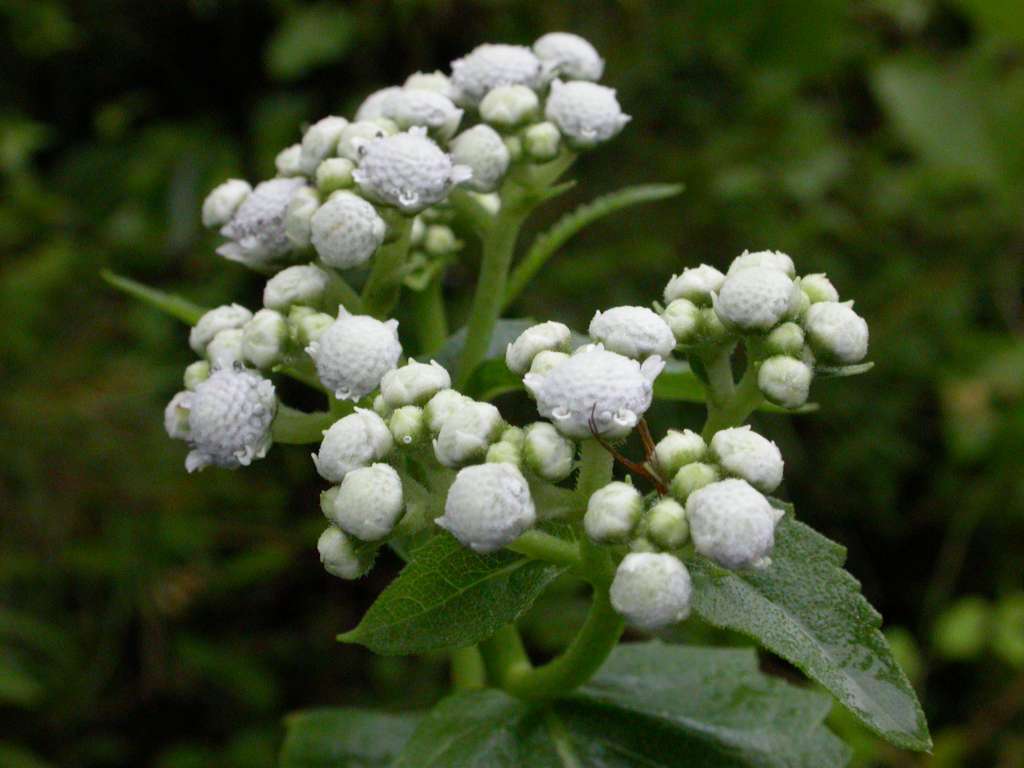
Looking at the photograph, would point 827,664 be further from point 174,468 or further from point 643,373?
point 174,468

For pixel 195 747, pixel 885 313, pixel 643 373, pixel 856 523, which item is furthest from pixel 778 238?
pixel 643 373

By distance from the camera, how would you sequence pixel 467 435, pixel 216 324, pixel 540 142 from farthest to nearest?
pixel 540 142 < pixel 216 324 < pixel 467 435

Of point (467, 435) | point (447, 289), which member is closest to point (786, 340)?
point (467, 435)

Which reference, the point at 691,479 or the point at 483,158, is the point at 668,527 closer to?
the point at 691,479

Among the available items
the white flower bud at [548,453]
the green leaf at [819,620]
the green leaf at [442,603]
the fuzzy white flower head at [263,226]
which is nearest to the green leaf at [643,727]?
the green leaf at [442,603]

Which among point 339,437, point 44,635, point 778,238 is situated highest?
point 339,437

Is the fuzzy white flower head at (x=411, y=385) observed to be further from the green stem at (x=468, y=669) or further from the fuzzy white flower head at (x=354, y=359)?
the green stem at (x=468, y=669)
